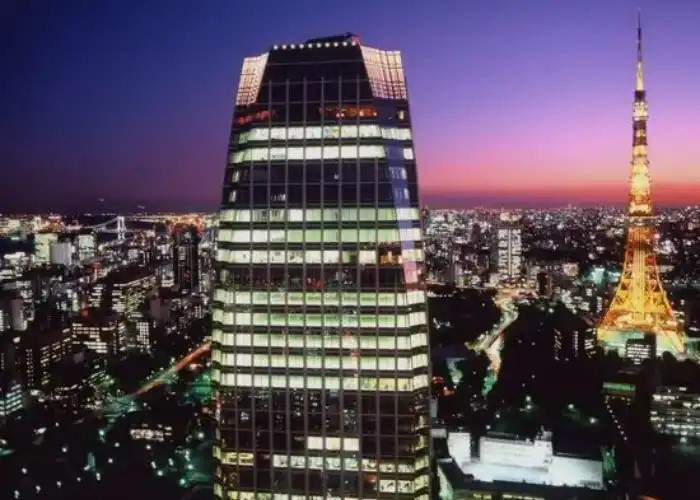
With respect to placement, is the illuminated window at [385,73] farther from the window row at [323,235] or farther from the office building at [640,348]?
the office building at [640,348]

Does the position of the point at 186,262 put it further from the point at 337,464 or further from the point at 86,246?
the point at 337,464

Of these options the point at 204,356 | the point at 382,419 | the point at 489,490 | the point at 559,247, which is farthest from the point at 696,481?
the point at 559,247

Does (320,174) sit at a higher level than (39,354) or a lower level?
higher

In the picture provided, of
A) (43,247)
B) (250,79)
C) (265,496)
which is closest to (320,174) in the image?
(250,79)

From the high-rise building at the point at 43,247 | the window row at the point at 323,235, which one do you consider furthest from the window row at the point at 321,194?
the high-rise building at the point at 43,247

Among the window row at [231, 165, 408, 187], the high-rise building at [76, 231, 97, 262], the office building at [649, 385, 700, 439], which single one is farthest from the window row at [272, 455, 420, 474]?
the high-rise building at [76, 231, 97, 262]

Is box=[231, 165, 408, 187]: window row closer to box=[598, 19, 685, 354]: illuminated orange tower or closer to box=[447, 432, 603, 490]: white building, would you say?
box=[447, 432, 603, 490]: white building
